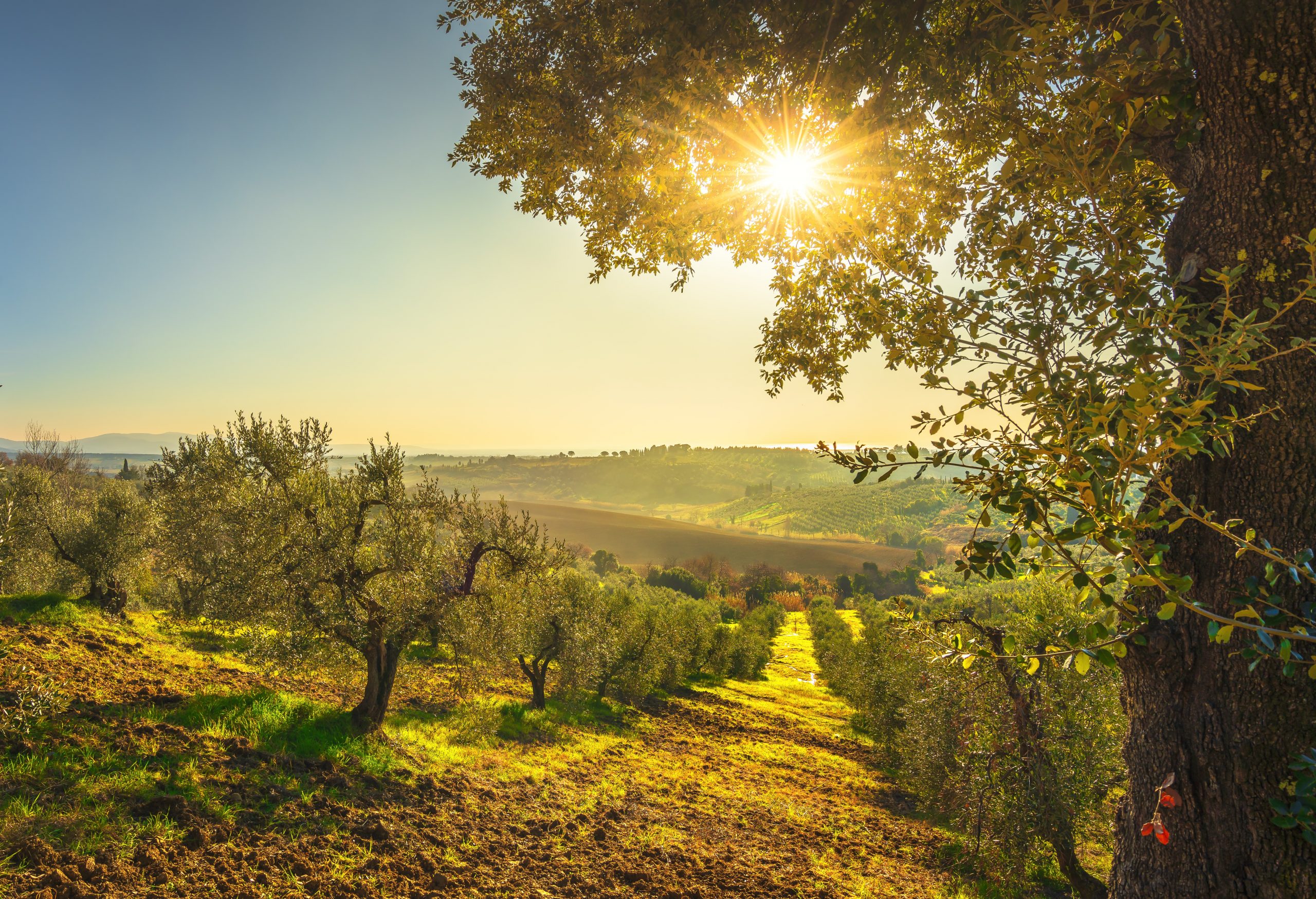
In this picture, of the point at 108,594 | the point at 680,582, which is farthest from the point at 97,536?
the point at 680,582

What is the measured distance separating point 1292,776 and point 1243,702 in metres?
0.34

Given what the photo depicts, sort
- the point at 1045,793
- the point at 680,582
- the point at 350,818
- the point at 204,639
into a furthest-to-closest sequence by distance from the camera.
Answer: the point at 680,582 → the point at 204,639 → the point at 1045,793 → the point at 350,818

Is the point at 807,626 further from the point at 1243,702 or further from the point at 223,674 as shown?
the point at 1243,702

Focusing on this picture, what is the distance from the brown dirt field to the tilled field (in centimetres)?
12017

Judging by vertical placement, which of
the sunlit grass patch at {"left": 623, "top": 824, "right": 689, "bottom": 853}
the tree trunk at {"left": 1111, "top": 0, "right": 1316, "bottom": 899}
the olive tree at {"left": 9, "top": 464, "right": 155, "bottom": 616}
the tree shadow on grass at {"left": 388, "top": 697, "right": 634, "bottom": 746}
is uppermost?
the tree trunk at {"left": 1111, "top": 0, "right": 1316, "bottom": 899}

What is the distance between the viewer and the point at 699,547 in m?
161

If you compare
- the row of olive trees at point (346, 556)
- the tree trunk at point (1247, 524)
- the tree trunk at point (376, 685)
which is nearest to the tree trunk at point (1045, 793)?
the tree trunk at point (1247, 524)

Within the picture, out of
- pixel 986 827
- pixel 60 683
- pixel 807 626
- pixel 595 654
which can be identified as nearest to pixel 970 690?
pixel 986 827

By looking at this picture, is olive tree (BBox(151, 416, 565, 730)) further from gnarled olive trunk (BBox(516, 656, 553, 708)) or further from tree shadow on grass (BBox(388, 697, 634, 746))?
gnarled olive trunk (BBox(516, 656, 553, 708))

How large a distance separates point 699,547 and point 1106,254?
161924 mm

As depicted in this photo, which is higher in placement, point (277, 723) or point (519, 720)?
point (277, 723)

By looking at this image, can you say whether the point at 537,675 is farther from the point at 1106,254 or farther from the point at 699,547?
the point at 699,547

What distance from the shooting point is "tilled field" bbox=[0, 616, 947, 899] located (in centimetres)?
648


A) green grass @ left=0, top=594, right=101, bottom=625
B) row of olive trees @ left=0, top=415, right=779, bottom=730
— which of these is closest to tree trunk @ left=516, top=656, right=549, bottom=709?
row of olive trees @ left=0, top=415, right=779, bottom=730
